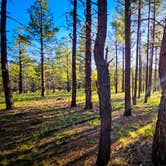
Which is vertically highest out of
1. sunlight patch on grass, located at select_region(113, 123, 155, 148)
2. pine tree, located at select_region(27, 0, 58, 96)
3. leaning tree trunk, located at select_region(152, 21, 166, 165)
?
pine tree, located at select_region(27, 0, 58, 96)

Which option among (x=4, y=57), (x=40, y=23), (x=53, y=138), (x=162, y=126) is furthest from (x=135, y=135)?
(x=40, y=23)

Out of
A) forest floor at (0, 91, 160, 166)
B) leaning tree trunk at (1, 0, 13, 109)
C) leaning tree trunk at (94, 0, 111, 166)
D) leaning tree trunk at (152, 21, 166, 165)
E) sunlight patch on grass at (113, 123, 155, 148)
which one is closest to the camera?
leaning tree trunk at (94, 0, 111, 166)

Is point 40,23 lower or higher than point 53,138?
higher

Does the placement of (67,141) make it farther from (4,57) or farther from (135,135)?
(4,57)

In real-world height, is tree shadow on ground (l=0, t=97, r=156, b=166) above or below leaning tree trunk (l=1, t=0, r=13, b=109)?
below

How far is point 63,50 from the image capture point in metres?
32.8

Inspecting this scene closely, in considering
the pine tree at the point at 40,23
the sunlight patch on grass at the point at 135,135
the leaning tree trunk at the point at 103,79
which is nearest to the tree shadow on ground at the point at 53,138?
the sunlight patch on grass at the point at 135,135

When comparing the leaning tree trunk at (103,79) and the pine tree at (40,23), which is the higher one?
the pine tree at (40,23)

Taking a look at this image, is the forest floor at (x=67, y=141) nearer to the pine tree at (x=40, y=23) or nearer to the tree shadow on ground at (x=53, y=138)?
the tree shadow on ground at (x=53, y=138)

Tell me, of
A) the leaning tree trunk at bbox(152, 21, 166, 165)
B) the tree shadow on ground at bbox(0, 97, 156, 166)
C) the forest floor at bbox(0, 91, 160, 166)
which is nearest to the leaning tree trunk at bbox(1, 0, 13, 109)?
the tree shadow on ground at bbox(0, 97, 156, 166)

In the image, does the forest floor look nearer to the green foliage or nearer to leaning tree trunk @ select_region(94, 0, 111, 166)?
leaning tree trunk @ select_region(94, 0, 111, 166)

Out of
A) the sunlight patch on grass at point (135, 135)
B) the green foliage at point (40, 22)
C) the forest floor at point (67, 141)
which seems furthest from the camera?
the green foliage at point (40, 22)

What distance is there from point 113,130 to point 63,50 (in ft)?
88.3

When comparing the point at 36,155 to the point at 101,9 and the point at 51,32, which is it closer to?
the point at 101,9
